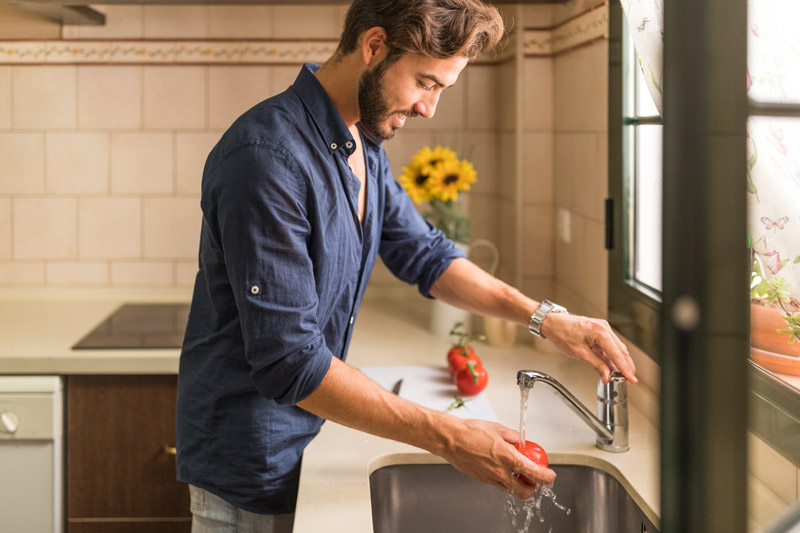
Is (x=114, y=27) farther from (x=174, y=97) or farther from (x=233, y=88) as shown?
(x=233, y=88)

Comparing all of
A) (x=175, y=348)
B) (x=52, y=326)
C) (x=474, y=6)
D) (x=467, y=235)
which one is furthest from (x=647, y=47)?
(x=52, y=326)

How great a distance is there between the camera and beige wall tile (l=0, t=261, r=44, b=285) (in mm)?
2379

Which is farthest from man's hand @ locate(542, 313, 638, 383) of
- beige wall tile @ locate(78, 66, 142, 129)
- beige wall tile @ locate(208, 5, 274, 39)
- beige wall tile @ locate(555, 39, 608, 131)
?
beige wall tile @ locate(78, 66, 142, 129)

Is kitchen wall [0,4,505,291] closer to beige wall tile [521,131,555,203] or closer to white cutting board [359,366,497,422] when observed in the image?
beige wall tile [521,131,555,203]

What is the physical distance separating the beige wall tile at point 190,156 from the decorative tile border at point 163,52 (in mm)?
221

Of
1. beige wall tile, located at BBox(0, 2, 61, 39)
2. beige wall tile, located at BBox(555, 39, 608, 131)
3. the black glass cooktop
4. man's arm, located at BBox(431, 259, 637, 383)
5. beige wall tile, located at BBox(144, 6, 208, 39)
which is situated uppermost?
beige wall tile, located at BBox(144, 6, 208, 39)

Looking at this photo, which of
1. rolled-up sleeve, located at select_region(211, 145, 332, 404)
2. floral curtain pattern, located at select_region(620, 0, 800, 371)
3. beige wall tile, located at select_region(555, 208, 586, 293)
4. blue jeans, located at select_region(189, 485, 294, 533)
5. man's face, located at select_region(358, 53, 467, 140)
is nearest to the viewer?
floral curtain pattern, located at select_region(620, 0, 800, 371)

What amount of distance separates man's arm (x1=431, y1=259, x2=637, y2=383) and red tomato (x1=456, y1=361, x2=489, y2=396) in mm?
141

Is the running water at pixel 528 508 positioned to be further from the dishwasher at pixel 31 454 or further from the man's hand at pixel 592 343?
the dishwasher at pixel 31 454

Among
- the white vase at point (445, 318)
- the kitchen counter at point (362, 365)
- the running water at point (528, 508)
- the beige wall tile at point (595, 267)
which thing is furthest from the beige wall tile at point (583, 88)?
the running water at point (528, 508)

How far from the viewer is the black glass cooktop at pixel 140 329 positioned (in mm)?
1829

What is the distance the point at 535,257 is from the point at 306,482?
126cm

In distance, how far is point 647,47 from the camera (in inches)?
43.9

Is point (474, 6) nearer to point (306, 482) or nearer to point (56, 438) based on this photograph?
point (306, 482)
